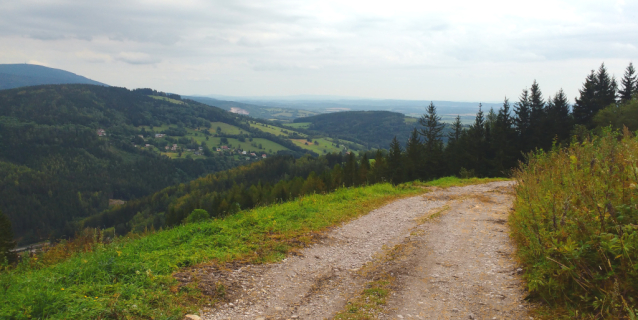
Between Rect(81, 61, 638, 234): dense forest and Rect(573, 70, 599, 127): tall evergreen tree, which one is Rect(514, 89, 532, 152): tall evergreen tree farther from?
Rect(573, 70, 599, 127): tall evergreen tree

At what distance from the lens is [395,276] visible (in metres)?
6.11

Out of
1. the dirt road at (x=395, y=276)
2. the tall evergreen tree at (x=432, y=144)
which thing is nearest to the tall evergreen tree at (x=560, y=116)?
the tall evergreen tree at (x=432, y=144)

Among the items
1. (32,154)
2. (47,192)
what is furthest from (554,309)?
(32,154)

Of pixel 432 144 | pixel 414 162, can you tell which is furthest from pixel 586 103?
pixel 414 162

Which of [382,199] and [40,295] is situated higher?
[40,295]

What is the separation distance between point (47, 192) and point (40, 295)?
513 feet

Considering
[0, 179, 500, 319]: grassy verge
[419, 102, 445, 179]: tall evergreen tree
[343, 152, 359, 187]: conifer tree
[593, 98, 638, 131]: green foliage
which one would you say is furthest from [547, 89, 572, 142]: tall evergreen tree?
[0, 179, 500, 319]: grassy verge

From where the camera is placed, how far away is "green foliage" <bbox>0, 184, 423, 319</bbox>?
4312mm

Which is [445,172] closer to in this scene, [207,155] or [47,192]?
[47,192]

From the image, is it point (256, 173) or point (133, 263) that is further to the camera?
point (256, 173)

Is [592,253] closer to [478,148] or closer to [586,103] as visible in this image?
[478,148]

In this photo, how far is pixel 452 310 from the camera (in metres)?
4.80

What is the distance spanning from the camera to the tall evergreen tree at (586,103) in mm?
36438

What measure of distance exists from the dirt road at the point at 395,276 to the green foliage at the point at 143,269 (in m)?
0.57
